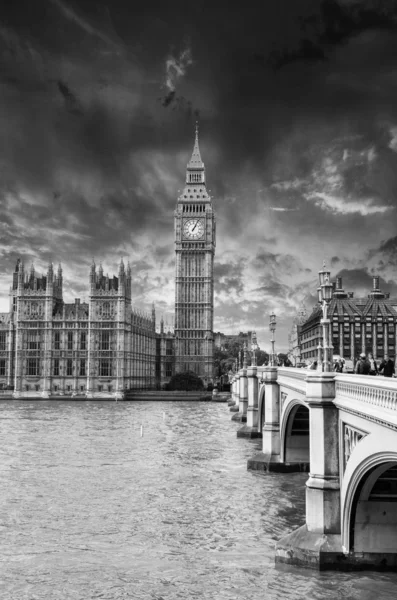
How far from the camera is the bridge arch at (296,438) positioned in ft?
131

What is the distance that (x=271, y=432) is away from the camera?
4178cm

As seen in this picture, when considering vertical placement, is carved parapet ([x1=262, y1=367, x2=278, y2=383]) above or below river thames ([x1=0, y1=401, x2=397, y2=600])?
above

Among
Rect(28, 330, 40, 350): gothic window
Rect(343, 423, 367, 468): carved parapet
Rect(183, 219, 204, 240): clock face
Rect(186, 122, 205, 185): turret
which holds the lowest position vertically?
Rect(343, 423, 367, 468): carved parapet

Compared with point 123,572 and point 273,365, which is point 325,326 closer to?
point 123,572

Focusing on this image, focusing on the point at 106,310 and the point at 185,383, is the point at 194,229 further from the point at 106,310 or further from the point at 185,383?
the point at 185,383

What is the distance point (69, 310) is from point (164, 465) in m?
101

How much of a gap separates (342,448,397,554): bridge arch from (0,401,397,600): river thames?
0.79 meters

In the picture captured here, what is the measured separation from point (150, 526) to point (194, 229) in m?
138

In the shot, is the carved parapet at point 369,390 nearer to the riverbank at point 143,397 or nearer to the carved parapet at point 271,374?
the carved parapet at point 271,374

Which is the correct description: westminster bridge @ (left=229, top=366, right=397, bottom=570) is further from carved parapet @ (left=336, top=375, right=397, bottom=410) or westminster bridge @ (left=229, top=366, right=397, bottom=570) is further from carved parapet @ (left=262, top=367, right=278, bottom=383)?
carved parapet @ (left=262, top=367, right=278, bottom=383)

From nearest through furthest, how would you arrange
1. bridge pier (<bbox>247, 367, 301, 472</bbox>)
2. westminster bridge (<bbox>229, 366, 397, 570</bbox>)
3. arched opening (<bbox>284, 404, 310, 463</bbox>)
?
westminster bridge (<bbox>229, 366, 397, 570</bbox>), arched opening (<bbox>284, 404, 310, 463</bbox>), bridge pier (<bbox>247, 367, 301, 472</bbox>)

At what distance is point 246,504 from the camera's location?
32938 millimetres

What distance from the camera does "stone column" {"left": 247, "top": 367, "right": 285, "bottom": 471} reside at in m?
41.6

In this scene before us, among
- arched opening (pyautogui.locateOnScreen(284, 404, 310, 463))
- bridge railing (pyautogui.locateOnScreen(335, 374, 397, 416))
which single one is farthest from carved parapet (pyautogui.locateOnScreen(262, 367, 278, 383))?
bridge railing (pyautogui.locateOnScreen(335, 374, 397, 416))
